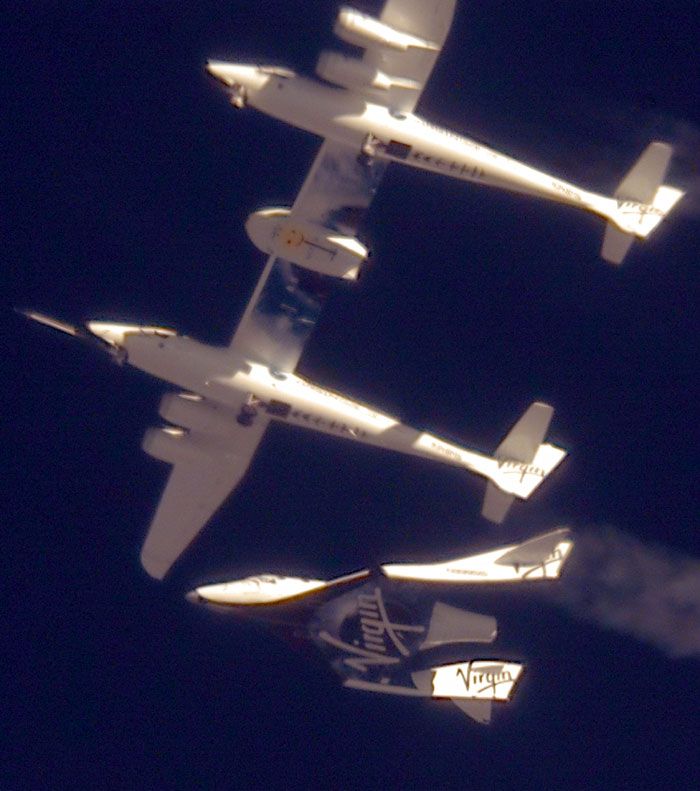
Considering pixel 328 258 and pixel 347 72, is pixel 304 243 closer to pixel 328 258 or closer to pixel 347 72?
pixel 328 258

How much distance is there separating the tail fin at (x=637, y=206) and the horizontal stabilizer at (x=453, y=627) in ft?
47.8

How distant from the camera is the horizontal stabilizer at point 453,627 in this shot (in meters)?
61.2

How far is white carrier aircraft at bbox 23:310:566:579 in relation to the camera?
57469 mm

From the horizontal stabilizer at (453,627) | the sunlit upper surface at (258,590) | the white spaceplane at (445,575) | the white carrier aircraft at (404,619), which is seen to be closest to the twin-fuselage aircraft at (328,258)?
the white spaceplane at (445,575)

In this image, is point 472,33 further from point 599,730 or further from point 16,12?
point 599,730

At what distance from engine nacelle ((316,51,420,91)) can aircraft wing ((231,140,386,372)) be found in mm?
2418

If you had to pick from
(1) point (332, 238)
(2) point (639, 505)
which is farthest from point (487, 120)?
(2) point (639, 505)

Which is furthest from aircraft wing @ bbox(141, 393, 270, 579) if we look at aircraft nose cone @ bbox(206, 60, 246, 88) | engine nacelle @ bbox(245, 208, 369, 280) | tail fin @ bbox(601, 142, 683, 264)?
tail fin @ bbox(601, 142, 683, 264)

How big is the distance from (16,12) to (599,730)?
116 feet

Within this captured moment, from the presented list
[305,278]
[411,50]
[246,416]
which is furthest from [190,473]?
[411,50]

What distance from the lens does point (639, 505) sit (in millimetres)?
61875

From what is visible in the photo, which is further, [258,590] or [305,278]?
[258,590]

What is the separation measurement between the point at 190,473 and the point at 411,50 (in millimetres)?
17539

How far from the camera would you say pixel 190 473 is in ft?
198
